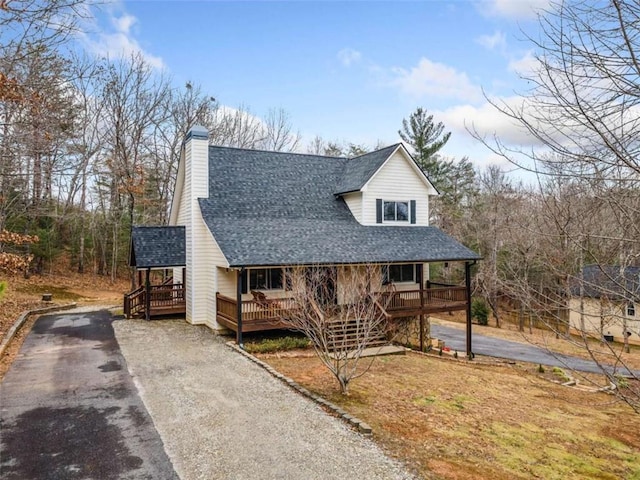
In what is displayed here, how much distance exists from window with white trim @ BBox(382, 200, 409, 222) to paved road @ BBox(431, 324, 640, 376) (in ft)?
Result: 22.1

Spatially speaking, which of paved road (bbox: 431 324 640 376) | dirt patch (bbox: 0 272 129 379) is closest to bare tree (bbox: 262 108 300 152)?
dirt patch (bbox: 0 272 129 379)

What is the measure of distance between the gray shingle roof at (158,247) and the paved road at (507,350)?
44.5 feet

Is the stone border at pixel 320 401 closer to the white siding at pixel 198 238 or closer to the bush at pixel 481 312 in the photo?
the white siding at pixel 198 238

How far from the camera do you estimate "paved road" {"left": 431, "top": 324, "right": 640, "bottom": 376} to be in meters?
17.6

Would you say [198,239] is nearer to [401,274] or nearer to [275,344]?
[275,344]

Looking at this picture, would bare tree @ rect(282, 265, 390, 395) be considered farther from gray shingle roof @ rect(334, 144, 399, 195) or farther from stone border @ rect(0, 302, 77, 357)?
stone border @ rect(0, 302, 77, 357)

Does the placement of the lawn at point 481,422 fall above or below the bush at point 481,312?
above

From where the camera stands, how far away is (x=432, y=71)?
14422 millimetres

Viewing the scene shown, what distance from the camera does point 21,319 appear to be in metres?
17.0

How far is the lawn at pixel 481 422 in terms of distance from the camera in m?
6.76

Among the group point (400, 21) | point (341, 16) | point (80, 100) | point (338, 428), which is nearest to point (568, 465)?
point (338, 428)

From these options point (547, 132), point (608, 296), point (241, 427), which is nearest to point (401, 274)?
point (241, 427)

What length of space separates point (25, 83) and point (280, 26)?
9.32 metres

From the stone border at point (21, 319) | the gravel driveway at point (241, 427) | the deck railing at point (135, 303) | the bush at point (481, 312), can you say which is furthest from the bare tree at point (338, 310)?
the bush at point (481, 312)
